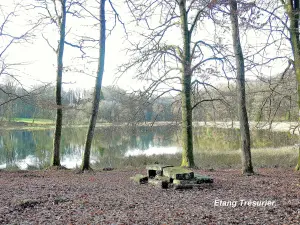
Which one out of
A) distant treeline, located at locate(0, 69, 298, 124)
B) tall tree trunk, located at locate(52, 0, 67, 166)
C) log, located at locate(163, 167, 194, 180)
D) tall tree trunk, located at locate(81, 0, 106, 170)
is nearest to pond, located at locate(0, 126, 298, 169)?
distant treeline, located at locate(0, 69, 298, 124)

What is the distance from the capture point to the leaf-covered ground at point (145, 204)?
204 inches

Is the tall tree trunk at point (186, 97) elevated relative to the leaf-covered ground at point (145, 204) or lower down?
elevated

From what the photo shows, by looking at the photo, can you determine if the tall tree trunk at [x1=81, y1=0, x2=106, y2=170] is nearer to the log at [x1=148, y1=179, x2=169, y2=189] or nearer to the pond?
the pond

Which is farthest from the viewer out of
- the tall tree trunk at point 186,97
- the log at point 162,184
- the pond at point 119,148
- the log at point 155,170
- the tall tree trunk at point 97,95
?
the pond at point 119,148

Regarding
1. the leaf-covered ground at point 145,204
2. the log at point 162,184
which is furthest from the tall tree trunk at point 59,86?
the log at point 162,184

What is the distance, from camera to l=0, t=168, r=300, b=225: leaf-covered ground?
519cm

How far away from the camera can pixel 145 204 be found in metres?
6.39

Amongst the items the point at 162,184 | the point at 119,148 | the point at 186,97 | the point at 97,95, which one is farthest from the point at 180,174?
the point at 119,148

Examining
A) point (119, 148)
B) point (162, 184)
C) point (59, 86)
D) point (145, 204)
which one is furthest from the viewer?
point (119, 148)

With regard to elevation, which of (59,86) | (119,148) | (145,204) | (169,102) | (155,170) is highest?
(59,86)

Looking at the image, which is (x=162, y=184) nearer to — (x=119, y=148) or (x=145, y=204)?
(x=145, y=204)

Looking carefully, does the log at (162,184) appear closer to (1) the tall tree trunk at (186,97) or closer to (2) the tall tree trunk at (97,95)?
(2) the tall tree trunk at (97,95)

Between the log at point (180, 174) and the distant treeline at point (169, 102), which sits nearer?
the log at point (180, 174)

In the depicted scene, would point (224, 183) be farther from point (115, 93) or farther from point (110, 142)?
point (110, 142)
